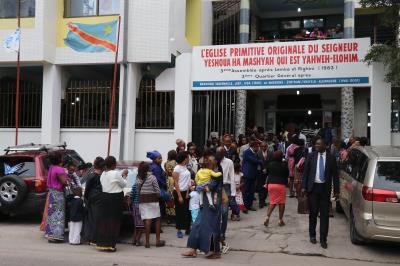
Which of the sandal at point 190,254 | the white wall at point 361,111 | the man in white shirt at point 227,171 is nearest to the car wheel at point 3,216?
the sandal at point 190,254

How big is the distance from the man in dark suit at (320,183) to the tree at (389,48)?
536cm

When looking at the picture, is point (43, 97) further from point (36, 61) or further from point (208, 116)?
point (208, 116)

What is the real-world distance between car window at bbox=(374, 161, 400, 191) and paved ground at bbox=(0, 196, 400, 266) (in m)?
1.18

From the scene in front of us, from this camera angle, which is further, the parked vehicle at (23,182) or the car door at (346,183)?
the parked vehicle at (23,182)

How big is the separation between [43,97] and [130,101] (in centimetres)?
336

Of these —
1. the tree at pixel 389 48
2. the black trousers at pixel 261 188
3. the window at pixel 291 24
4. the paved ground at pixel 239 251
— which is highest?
the window at pixel 291 24

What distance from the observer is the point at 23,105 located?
57.6 feet

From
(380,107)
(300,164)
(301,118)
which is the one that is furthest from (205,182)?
(301,118)

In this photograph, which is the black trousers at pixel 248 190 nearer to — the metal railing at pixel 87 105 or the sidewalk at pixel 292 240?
the sidewalk at pixel 292 240

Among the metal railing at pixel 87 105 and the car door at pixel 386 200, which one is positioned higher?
the metal railing at pixel 87 105

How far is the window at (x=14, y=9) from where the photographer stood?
16266mm

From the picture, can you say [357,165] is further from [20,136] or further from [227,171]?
[20,136]

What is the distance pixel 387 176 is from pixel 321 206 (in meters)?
1.26

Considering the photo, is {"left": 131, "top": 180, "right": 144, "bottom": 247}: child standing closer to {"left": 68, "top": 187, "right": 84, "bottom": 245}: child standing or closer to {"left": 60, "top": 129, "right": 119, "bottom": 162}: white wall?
{"left": 68, "top": 187, "right": 84, "bottom": 245}: child standing
